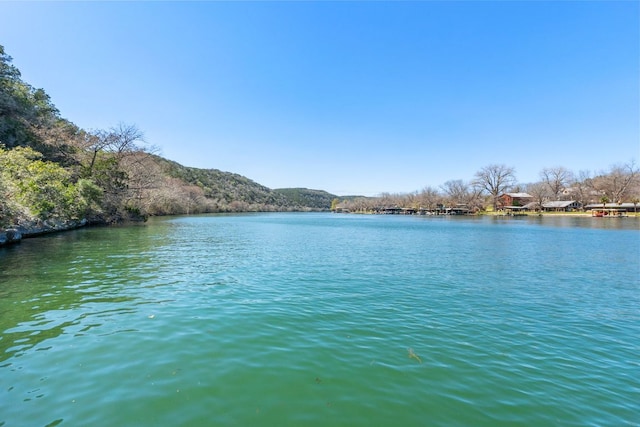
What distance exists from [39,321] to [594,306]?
1519 centimetres

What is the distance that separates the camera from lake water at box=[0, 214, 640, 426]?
4.11m

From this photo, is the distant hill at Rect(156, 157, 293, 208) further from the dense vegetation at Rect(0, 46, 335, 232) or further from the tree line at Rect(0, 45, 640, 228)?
the dense vegetation at Rect(0, 46, 335, 232)

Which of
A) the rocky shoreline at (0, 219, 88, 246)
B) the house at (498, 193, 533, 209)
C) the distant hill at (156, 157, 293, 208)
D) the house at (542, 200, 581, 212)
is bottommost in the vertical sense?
the rocky shoreline at (0, 219, 88, 246)

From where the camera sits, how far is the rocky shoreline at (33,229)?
58.6ft

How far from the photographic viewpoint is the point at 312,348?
6102 millimetres

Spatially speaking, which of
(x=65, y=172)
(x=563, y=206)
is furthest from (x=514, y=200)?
(x=65, y=172)

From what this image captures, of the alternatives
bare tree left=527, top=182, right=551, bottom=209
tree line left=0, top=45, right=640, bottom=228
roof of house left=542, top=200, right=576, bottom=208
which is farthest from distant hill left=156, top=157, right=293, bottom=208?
roof of house left=542, top=200, right=576, bottom=208

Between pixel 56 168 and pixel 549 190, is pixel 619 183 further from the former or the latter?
pixel 56 168

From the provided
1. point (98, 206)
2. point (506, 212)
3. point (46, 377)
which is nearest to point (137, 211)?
point (98, 206)

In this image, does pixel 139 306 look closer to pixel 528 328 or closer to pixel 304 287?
pixel 304 287

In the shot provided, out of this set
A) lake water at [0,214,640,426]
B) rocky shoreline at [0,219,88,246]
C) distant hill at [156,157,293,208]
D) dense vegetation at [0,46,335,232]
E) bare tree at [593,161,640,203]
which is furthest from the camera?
distant hill at [156,157,293,208]

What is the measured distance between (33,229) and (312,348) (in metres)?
26.8

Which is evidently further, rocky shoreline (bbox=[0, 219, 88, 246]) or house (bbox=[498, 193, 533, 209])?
house (bbox=[498, 193, 533, 209])

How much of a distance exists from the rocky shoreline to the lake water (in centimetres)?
748
